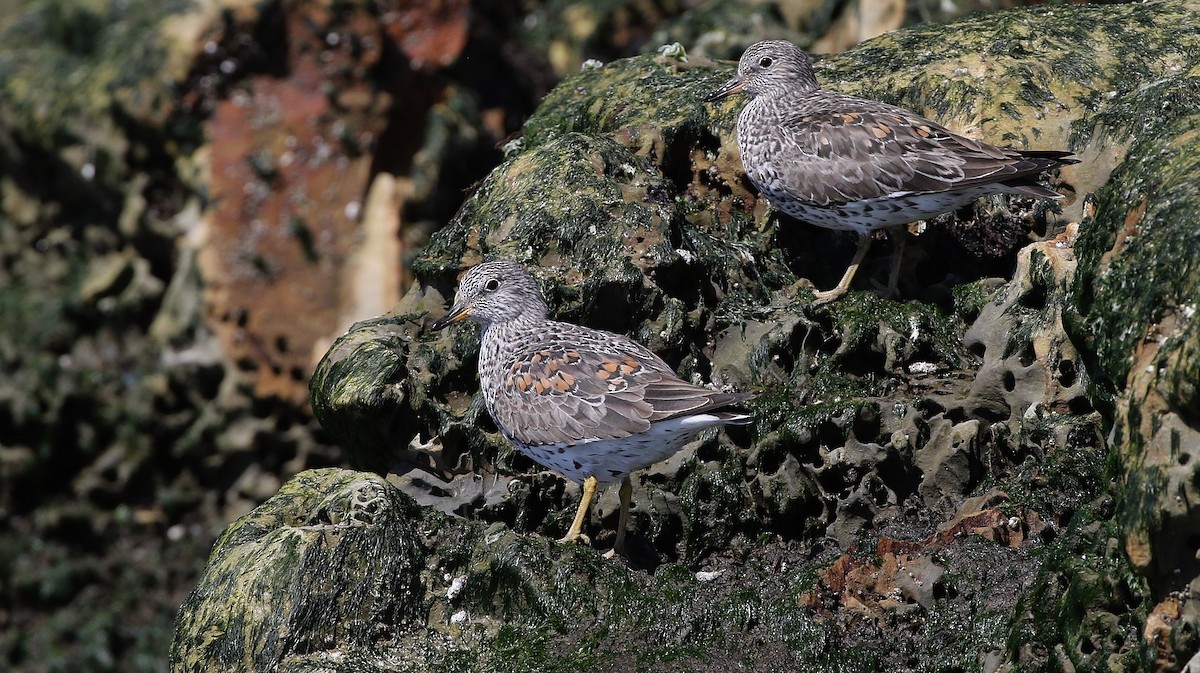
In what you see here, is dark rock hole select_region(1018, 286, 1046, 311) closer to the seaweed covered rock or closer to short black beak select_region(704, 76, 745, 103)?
the seaweed covered rock

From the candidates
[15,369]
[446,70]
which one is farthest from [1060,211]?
[15,369]

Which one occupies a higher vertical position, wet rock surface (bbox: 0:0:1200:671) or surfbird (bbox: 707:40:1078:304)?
surfbird (bbox: 707:40:1078:304)

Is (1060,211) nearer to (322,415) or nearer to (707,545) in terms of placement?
(707,545)

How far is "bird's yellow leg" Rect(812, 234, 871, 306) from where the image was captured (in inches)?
319

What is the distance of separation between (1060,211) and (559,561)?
370 centimetres

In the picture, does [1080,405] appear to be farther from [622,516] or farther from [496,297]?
[496,297]

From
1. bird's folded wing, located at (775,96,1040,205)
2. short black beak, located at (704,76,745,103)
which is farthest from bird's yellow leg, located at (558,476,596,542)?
short black beak, located at (704,76,745,103)

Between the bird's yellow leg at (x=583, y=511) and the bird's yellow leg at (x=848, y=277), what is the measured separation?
6.01 feet

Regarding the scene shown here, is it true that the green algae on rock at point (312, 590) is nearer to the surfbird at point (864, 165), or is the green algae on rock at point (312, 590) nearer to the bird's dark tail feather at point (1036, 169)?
the surfbird at point (864, 165)

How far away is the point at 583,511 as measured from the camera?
7.17m

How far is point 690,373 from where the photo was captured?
789 centimetres

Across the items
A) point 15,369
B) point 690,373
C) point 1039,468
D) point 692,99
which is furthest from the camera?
point 15,369

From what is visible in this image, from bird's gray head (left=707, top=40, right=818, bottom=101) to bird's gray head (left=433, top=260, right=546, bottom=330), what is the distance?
7.01ft

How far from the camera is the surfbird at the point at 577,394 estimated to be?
6.82 meters
